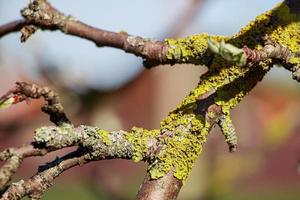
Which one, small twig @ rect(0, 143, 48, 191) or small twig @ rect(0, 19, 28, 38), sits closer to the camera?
small twig @ rect(0, 143, 48, 191)

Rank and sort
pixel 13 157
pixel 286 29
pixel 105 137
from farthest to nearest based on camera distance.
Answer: pixel 286 29 → pixel 105 137 → pixel 13 157

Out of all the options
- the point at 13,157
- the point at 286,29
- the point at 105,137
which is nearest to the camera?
the point at 13,157

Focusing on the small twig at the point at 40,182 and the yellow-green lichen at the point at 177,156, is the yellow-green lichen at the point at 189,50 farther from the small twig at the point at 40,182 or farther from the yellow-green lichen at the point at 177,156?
the small twig at the point at 40,182

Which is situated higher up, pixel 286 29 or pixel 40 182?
pixel 286 29

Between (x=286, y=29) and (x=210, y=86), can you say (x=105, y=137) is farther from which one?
(x=286, y=29)

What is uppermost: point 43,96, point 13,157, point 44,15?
point 44,15

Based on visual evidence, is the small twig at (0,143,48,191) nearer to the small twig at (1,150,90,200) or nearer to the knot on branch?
the small twig at (1,150,90,200)

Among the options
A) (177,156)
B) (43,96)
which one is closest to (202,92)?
(177,156)

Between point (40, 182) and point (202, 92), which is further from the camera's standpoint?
point (202, 92)

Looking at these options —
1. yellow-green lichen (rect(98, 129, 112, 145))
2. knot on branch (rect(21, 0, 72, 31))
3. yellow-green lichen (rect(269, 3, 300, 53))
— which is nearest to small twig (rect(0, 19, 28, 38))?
knot on branch (rect(21, 0, 72, 31))

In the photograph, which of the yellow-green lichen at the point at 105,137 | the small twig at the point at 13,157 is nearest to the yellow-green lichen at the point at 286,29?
the yellow-green lichen at the point at 105,137

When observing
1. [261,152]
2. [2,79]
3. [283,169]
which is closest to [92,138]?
[2,79]

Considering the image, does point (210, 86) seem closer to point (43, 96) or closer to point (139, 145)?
point (139, 145)
